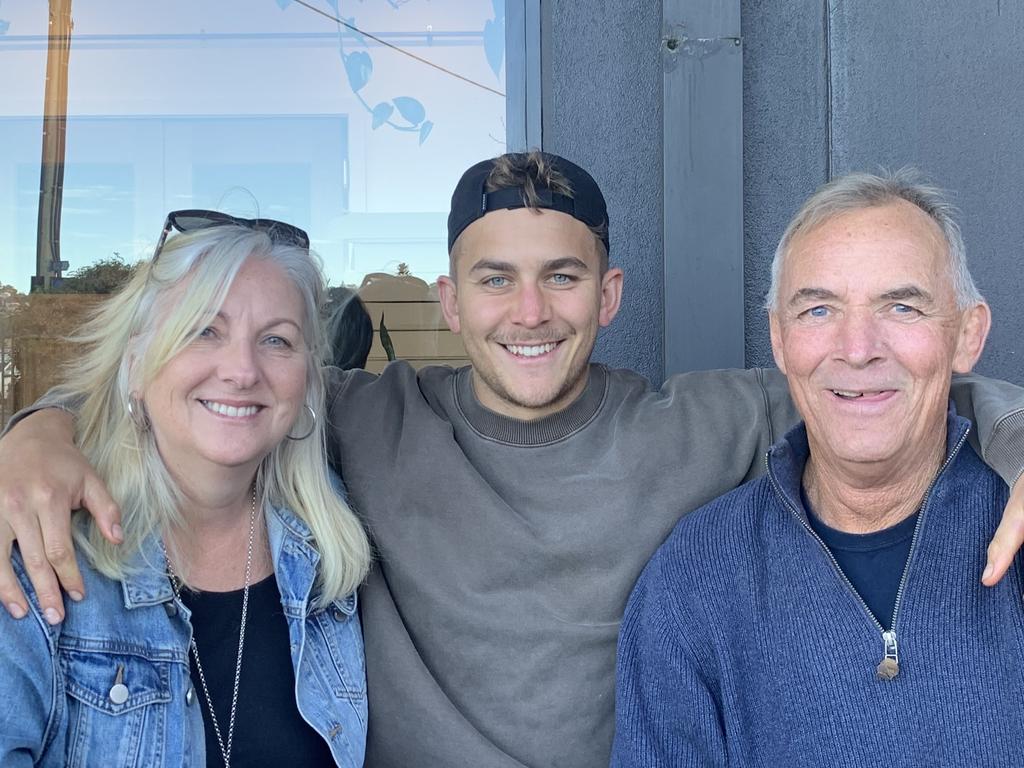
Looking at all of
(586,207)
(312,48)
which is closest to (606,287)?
(586,207)

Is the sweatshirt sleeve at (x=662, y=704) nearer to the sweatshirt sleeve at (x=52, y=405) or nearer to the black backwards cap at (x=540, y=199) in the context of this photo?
the black backwards cap at (x=540, y=199)

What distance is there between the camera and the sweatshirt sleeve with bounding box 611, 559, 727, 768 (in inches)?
77.1

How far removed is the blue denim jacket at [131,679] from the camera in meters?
1.70

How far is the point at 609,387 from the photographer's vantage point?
2459 millimetres

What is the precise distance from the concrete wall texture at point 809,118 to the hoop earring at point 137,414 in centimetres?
151

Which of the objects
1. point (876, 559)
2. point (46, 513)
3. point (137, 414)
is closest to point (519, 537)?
point (876, 559)

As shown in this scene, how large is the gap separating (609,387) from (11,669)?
137 cm

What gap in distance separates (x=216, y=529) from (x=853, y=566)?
1.27 meters

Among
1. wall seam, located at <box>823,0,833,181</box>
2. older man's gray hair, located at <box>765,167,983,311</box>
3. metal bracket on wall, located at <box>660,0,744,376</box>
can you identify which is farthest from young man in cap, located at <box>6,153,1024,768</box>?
wall seam, located at <box>823,0,833,181</box>

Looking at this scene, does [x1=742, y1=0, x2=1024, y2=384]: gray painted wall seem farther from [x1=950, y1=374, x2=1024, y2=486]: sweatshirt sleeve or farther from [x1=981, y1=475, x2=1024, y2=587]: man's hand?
[x1=981, y1=475, x2=1024, y2=587]: man's hand

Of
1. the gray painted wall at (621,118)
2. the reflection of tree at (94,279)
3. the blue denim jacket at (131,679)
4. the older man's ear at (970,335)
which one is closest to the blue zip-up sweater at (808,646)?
the older man's ear at (970,335)

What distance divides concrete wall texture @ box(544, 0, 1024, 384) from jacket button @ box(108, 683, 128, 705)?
178cm

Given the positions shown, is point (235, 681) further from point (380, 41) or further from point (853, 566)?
point (380, 41)

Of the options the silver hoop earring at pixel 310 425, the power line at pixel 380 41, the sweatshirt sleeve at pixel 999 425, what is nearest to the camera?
the sweatshirt sleeve at pixel 999 425
